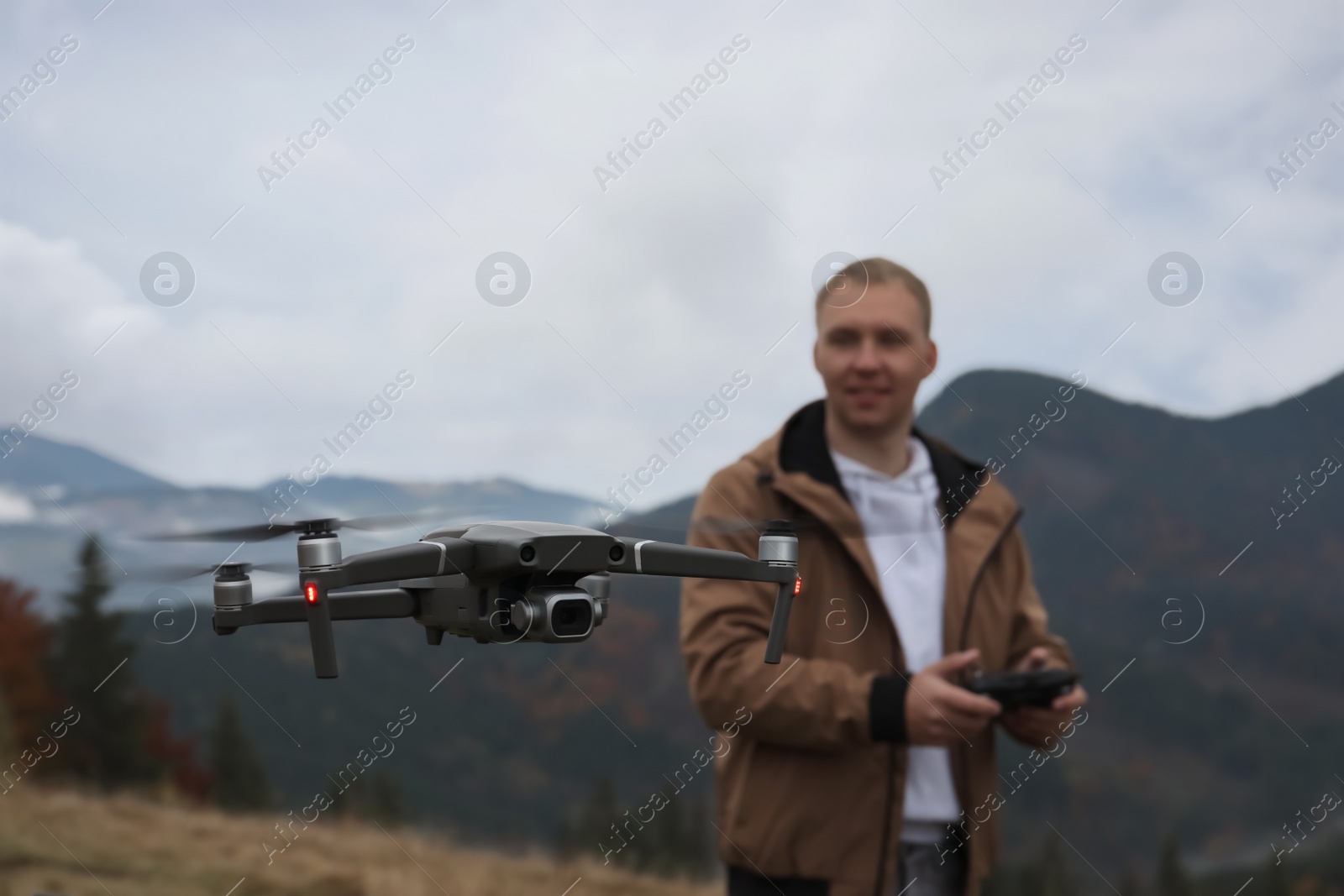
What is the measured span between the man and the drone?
94 cm

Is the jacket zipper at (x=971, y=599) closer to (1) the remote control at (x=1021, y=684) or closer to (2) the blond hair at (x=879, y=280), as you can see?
(1) the remote control at (x=1021, y=684)

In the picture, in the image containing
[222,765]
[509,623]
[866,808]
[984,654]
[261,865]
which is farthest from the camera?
[222,765]

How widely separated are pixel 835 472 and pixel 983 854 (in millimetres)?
772

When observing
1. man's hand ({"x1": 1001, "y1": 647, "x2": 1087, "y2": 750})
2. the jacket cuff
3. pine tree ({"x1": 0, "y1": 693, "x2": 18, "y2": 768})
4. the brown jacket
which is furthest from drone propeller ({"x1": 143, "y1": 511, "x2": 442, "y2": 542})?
pine tree ({"x1": 0, "y1": 693, "x2": 18, "y2": 768})

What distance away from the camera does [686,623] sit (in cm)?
205

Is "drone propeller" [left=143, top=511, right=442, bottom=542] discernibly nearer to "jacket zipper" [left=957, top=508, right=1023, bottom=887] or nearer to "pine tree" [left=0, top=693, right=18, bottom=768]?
"jacket zipper" [left=957, top=508, right=1023, bottom=887]

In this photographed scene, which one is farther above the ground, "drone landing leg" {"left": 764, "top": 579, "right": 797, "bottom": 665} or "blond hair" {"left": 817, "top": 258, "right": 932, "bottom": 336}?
"blond hair" {"left": 817, "top": 258, "right": 932, "bottom": 336}

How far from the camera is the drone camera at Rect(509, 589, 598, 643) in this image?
3.18 ft

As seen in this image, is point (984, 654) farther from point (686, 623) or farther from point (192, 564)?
point (192, 564)

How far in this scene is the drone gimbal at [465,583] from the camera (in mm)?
956

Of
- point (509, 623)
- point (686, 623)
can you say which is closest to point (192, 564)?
point (509, 623)

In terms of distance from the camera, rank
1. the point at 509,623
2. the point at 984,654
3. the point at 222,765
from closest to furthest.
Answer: the point at 509,623
the point at 984,654
the point at 222,765

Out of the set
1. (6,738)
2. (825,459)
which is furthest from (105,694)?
(825,459)

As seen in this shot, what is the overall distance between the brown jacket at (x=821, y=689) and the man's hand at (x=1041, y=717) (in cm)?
7
